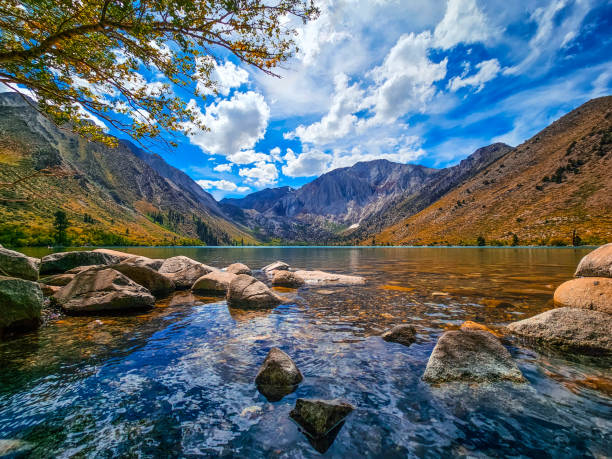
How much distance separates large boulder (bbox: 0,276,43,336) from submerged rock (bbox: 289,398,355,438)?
1173cm

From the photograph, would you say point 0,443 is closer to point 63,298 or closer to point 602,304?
point 63,298

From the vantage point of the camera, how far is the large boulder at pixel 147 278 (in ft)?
55.7

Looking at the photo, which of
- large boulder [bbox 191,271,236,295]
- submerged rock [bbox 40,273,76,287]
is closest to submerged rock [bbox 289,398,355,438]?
large boulder [bbox 191,271,236,295]

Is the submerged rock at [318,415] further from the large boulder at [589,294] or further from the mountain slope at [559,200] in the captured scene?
the mountain slope at [559,200]

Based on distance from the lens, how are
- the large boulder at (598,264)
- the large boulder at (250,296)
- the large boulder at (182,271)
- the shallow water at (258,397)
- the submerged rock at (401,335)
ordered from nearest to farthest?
the shallow water at (258,397) → the submerged rock at (401,335) → the large boulder at (250,296) → the large boulder at (598,264) → the large boulder at (182,271)

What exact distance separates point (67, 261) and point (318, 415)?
26.8m

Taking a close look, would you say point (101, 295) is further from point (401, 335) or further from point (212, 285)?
point (401, 335)

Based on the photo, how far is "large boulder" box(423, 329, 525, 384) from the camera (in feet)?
23.0

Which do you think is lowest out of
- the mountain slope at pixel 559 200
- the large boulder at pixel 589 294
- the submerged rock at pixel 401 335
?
the submerged rock at pixel 401 335

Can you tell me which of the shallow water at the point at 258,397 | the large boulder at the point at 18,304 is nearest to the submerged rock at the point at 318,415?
the shallow water at the point at 258,397

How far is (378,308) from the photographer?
14.9 meters

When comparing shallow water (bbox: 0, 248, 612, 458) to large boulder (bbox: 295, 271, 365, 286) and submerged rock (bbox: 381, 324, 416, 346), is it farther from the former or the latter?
large boulder (bbox: 295, 271, 365, 286)

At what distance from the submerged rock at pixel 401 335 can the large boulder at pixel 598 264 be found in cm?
1548

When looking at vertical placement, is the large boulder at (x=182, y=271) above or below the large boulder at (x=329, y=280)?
above
